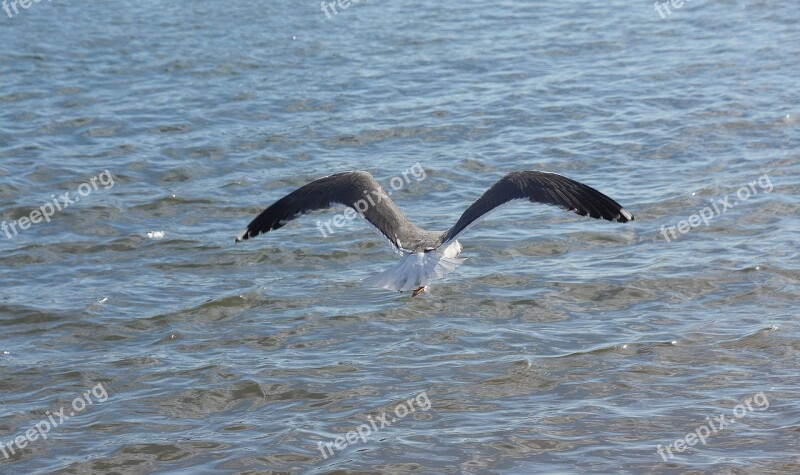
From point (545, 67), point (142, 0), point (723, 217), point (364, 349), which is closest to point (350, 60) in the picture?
point (545, 67)

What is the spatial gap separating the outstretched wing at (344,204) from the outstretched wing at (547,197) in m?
0.74

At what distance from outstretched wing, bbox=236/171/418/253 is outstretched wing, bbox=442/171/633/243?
2.42 ft

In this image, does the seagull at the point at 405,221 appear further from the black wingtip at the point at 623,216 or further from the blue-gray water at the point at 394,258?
the blue-gray water at the point at 394,258

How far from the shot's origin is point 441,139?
14.8 m

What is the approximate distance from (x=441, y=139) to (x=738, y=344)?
21.5 ft

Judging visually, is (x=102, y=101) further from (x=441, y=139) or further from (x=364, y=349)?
(x=364, y=349)

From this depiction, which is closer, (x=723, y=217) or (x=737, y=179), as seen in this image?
(x=723, y=217)

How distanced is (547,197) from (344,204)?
1.69 metres

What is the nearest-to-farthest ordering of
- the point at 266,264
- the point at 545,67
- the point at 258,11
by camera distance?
the point at 266,264 → the point at 545,67 → the point at 258,11

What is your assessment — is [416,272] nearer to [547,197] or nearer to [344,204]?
[344,204]

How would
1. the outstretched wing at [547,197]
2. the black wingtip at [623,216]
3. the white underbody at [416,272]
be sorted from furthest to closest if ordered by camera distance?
the white underbody at [416,272] → the outstretched wing at [547,197] → the black wingtip at [623,216]

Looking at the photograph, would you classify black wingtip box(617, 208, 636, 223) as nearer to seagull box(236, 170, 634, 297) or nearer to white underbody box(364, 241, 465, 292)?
seagull box(236, 170, 634, 297)

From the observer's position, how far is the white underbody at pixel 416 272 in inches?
325

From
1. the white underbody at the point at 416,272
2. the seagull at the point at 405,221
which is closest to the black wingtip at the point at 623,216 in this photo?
the seagull at the point at 405,221
